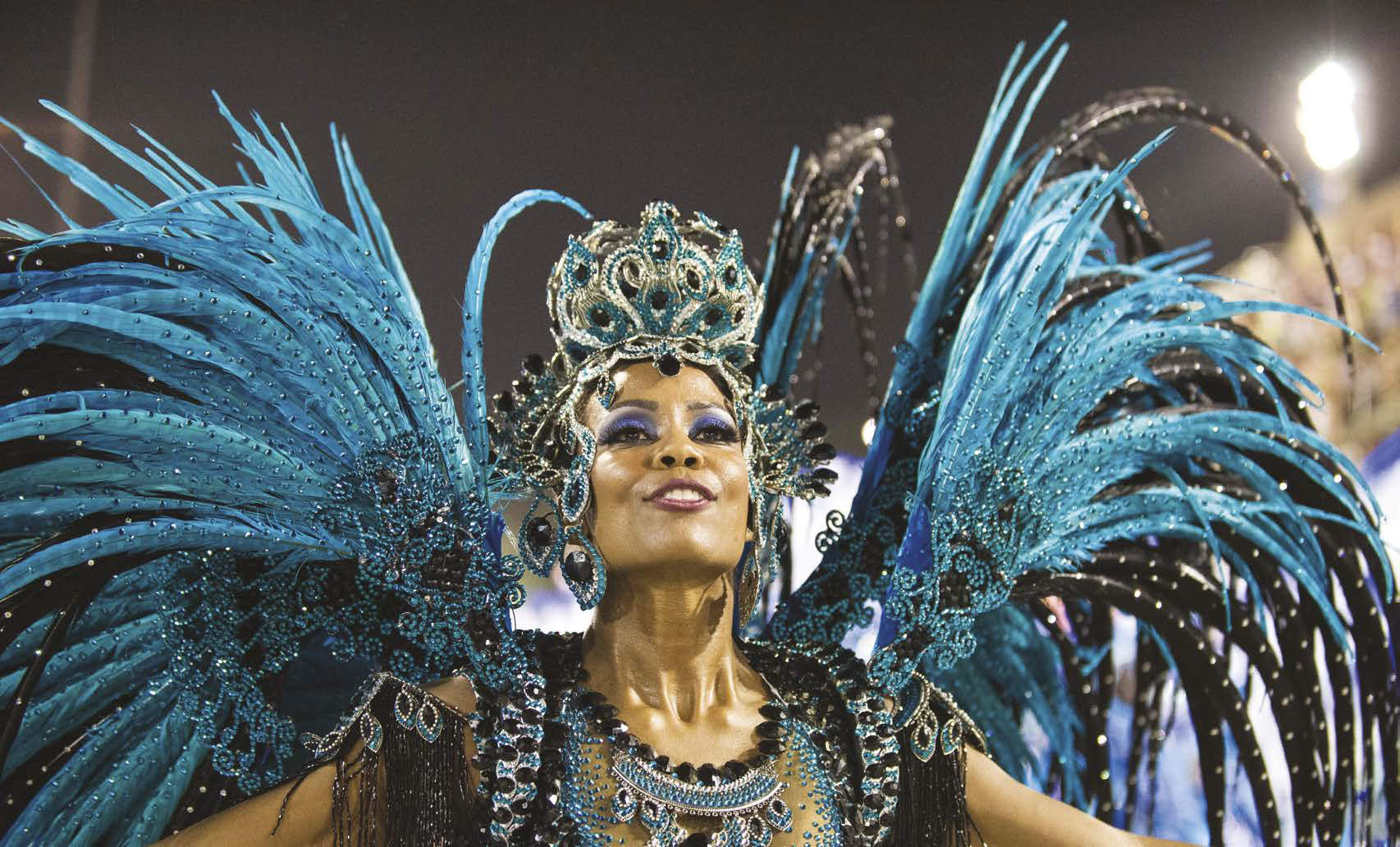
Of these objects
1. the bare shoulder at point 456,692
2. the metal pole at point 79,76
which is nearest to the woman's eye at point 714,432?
the bare shoulder at point 456,692

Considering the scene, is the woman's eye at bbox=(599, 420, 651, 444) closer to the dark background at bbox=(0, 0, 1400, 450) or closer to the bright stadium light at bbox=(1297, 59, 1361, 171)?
the dark background at bbox=(0, 0, 1400, 450)

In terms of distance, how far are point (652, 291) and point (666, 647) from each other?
52cm

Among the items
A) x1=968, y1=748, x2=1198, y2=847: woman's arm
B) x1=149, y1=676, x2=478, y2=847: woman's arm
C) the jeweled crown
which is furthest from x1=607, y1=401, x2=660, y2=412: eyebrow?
x1=968, y1=748, x2=1198, y2=847: woman's arm

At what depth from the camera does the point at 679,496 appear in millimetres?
1748

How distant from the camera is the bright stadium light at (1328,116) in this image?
3359 millimetres

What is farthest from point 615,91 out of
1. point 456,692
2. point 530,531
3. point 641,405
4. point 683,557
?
point 456,692

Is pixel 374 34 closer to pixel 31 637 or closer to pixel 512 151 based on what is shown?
pixel 512 151

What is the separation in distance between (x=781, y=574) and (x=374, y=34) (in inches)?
53.6

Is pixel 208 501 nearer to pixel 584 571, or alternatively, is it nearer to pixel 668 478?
pixel 584 571

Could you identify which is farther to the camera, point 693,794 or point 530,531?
point 530,531

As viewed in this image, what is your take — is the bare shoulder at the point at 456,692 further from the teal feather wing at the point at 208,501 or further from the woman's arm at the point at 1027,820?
the woman's arm at the point at 1027,820

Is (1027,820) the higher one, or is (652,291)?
(652,291)

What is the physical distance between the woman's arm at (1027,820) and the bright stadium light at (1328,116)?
2.30 metres

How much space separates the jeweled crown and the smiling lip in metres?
0.25
